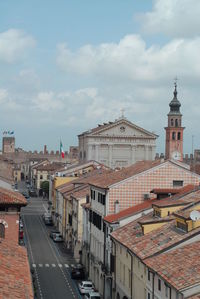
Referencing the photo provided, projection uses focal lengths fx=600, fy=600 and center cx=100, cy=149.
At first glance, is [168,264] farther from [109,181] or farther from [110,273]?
[109,181]

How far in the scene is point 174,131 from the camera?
143 metres

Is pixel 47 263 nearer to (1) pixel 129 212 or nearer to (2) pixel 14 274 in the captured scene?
(1) pixel 129 212

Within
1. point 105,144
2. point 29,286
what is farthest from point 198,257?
point 105,144

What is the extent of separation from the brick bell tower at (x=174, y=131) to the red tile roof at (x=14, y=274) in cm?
11431

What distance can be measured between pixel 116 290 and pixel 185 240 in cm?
1291

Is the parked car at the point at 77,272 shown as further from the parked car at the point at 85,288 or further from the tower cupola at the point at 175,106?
the tower cupola at the point at 175,106

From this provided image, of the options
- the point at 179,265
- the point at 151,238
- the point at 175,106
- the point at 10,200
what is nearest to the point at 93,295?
the point at 10,200

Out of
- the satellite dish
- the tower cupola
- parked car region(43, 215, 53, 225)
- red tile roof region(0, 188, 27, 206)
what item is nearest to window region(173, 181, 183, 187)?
red tile roof region(0, 188, 27, 206)

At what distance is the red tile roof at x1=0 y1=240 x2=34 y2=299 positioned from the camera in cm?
1998

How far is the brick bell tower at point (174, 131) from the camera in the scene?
466 ft

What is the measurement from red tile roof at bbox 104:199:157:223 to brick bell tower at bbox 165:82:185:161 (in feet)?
312

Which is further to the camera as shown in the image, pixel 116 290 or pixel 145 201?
pixel 145 201

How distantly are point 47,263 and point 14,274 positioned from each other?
3871cm

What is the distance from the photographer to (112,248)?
142 feet
